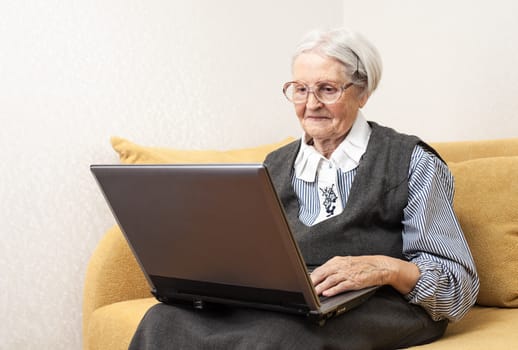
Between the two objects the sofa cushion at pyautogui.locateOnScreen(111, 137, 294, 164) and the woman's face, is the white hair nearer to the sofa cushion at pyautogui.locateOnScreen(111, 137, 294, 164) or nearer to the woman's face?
the woman's face

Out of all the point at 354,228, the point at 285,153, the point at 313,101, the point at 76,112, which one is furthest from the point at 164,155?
the point at 354,228

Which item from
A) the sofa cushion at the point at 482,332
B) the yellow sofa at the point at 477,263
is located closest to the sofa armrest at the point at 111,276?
→ the yellow sofa at the point at 477,263

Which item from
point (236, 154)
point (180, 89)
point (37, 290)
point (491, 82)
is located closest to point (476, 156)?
point (491, 82)

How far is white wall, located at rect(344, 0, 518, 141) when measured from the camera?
2225 mm

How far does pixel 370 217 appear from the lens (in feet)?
4.90

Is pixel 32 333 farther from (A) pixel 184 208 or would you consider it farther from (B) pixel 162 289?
(A) pixel 184 208

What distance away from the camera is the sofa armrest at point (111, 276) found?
1872 millimetres

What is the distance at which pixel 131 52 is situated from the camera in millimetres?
2223

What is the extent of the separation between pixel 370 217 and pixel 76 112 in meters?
1.02

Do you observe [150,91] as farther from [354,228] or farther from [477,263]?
[477,263]

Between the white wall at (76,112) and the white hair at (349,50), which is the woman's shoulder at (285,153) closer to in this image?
the white hair at (349,50)

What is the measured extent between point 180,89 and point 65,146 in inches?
17.4

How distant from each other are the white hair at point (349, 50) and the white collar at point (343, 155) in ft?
0.33

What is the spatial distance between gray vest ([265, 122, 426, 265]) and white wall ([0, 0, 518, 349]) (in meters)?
0.84
